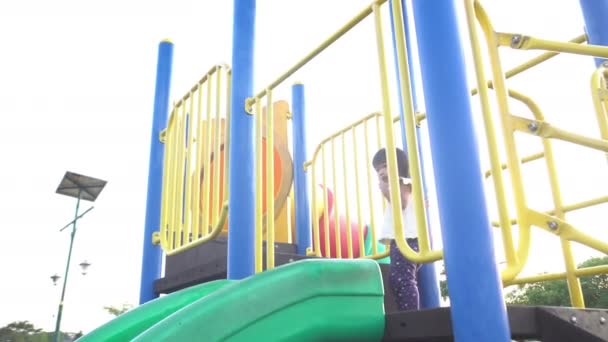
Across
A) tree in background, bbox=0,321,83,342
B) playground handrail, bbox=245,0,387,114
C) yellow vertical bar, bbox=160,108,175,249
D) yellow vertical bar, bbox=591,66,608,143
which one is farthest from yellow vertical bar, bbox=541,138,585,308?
tree in background, bbox=0,321,83,342

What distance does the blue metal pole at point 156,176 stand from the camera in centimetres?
315

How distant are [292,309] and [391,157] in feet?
1.75

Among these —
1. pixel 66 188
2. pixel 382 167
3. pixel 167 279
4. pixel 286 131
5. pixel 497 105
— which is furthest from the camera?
pixel 66 188

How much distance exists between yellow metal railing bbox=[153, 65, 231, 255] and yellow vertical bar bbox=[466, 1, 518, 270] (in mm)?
1482

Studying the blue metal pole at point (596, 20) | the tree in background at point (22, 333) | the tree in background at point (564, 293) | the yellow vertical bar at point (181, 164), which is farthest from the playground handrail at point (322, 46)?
the tree in background at point (22, 333)

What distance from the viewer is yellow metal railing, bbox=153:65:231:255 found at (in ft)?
8.39

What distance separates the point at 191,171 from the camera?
2861mm

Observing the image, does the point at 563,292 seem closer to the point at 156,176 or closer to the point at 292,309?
the point at 156,176

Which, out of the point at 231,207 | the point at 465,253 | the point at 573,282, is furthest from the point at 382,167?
the point at 465,253

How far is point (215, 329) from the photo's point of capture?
1.18 metres

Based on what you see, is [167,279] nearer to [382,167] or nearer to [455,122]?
[382,167]

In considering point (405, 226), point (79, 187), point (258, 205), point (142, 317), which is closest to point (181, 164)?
point (258, 205)

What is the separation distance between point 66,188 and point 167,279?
11.1 metres

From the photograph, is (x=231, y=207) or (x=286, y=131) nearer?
(x=231, y=207)
